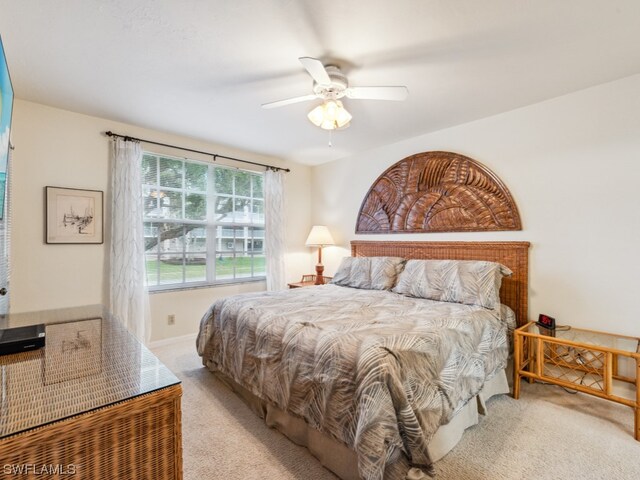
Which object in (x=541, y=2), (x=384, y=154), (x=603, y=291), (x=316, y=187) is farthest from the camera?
(x=316, y=187)

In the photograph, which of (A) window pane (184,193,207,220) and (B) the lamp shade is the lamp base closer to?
(B) the lamp shade

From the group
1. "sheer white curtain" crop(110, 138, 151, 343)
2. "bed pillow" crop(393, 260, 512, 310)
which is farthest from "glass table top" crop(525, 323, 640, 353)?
"sheer white curtain" crop(110, 138, 151, 343)

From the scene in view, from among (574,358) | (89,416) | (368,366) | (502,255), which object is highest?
(502,255)

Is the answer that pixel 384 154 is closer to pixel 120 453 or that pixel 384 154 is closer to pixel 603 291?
pixel 603 291

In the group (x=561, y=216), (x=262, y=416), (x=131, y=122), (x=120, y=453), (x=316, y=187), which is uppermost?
(x=131, y=122)

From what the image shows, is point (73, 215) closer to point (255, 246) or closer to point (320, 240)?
point (255, 246)

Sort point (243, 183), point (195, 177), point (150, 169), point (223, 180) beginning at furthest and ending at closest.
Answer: point (243, 183) < point (223, 180) < point (195, 177) < point (150, 169)

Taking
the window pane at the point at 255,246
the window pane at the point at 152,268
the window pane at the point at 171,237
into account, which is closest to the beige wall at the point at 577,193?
the window pane at the point at 255,246

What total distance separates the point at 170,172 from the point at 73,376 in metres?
3.18

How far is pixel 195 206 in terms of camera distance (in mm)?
3828

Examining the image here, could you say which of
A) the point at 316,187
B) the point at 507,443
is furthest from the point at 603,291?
the point at 316,187

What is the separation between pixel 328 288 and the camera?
11.0 ft

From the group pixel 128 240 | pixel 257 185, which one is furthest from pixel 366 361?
pixel 257 185

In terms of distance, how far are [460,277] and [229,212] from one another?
9.77ft
